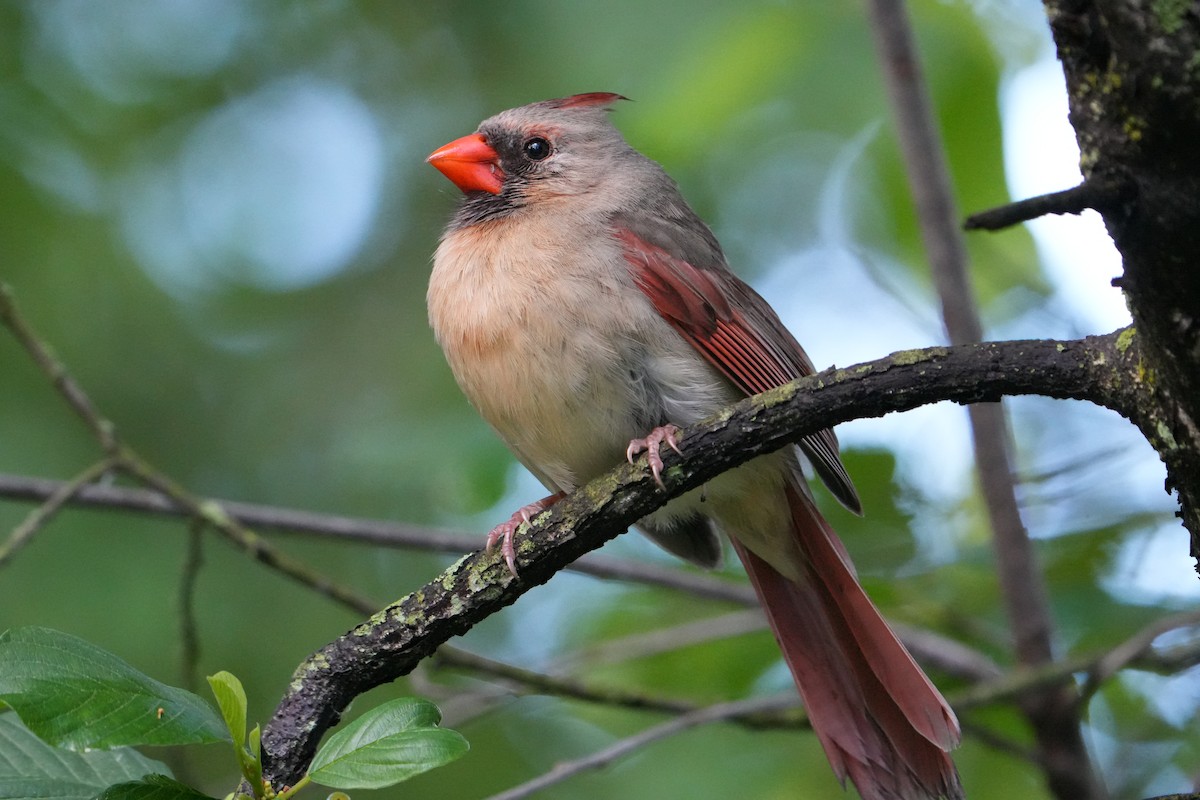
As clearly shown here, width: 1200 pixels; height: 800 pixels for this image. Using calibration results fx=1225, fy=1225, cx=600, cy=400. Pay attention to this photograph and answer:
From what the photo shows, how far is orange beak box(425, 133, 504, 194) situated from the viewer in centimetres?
385

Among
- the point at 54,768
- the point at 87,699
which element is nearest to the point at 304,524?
the point at 54,768

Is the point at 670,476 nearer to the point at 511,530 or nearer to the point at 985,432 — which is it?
the point at 511,530

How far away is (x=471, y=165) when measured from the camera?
388 cm

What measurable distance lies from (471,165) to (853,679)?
6.38 ft

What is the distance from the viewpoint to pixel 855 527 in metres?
4.20

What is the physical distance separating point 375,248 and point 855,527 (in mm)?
3660

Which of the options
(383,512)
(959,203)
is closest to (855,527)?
(959,203)

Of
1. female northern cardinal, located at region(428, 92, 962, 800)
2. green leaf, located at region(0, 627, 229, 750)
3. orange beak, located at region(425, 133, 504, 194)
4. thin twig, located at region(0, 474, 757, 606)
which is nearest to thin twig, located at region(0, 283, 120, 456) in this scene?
thin twig, located at region(0, 474, 757, 606)

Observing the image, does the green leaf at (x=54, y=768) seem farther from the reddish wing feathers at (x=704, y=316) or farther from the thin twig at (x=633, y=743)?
the reddish wing feathers at (x=704, y=316)

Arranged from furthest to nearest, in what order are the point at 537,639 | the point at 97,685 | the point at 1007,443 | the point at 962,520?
the point at 537,639, the point at 962,520, the point at 1007,443, the point at 97,685

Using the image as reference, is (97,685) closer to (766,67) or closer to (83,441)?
(766,67)

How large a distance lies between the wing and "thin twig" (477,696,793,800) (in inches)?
26.2

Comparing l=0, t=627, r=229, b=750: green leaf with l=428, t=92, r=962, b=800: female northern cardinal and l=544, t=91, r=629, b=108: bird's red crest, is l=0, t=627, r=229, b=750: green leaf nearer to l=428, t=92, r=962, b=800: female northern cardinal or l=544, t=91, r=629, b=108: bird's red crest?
l=428, t=92, r=962, b=800: female northern cardinal

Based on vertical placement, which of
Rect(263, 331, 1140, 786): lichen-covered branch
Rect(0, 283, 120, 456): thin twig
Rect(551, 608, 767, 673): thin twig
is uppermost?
Rect(0, 283, 120, 456): thin twig
